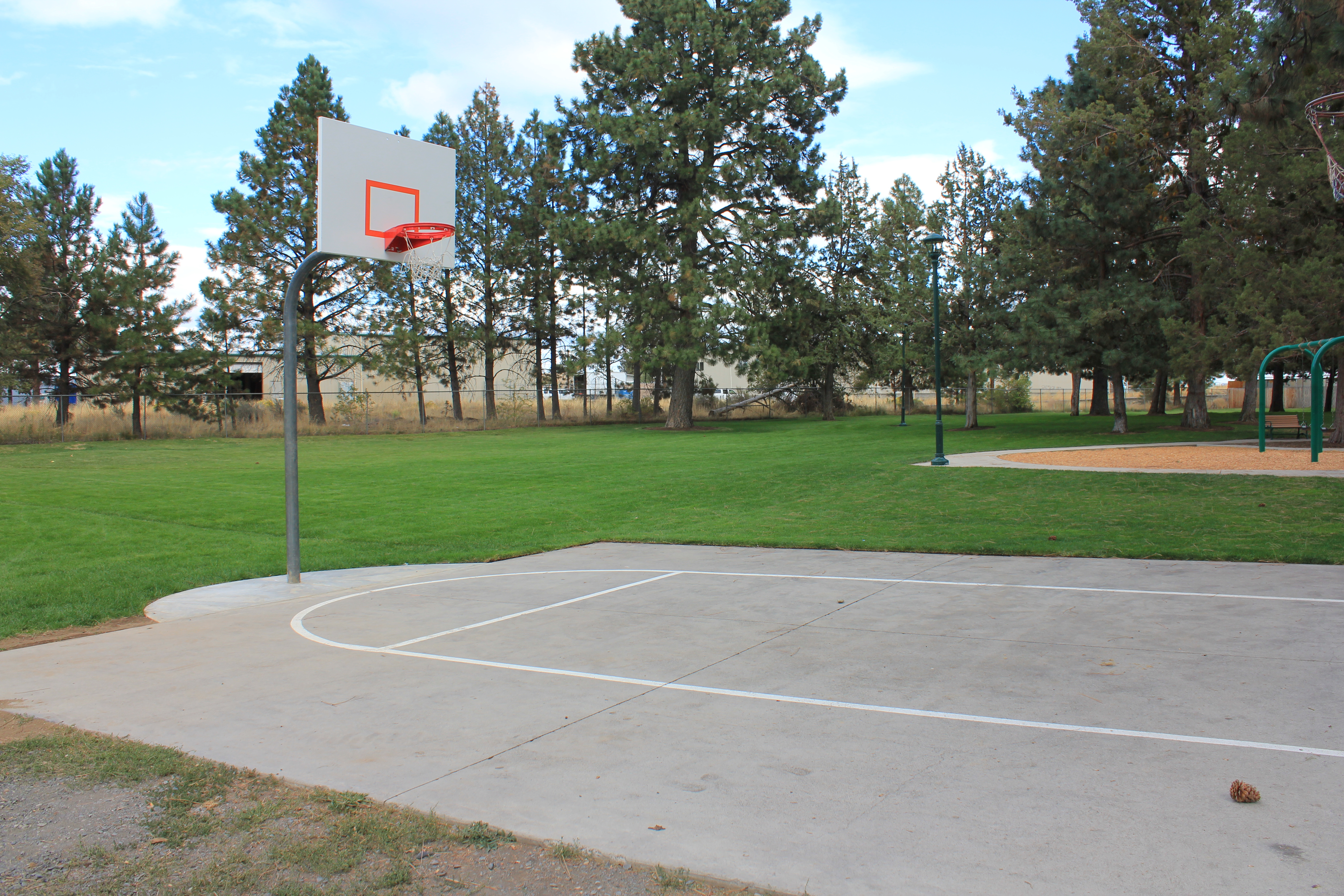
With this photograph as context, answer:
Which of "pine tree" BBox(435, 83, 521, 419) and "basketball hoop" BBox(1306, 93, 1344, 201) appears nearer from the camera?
"basketball hoop" BBox(1306, 93, 1344, 201)

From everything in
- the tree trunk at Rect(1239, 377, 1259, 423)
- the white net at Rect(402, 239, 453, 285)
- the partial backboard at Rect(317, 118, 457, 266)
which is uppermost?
the partial backboard at Rect(317, 118, 457, 266)

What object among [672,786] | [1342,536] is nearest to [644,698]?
[672,786]

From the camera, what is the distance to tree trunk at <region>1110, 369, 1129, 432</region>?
3027cm

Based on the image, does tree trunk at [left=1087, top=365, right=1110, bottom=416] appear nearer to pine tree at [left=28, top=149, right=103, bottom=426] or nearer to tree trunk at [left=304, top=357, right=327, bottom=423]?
tree trunk at [left=304, top=357, right=327, bottom=423]

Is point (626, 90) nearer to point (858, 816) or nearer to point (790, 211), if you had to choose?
point (790, 211)

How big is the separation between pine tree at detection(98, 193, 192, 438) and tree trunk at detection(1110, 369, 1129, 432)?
37676 mm

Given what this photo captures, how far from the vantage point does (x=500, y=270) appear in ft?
160

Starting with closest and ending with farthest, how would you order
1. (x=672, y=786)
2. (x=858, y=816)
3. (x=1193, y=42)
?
(x=858, y=816), (x=672, y=786), (x=1193, y=42)

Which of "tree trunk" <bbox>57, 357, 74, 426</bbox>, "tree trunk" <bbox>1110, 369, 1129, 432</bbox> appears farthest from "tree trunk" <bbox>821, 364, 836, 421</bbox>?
"tree trunk" <bbox>57, 357, 74, 426</bbox>

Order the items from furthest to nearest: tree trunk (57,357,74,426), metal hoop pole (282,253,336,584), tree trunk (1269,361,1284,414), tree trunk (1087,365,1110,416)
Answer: tree trunk (1269,361,1284,414), tree trunk (1087,365,1110,416), tree trunk (57,357,74,426), metal hoop pole (282,253,336,584)

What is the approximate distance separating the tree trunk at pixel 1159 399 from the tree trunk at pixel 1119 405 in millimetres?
15124

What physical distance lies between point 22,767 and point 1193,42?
3283 centimetres

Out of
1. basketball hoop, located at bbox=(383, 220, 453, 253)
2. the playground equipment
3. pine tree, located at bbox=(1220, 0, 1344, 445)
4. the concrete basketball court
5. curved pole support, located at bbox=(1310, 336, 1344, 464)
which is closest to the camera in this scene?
the concrete basketball court

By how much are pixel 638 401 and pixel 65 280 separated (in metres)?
29.3
